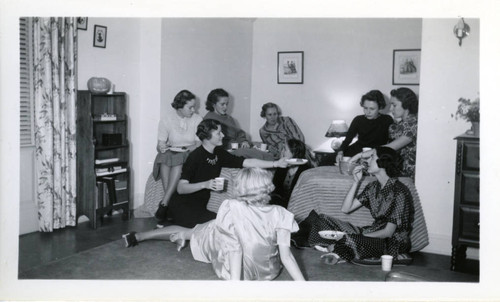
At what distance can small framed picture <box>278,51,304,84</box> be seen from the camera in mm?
7527

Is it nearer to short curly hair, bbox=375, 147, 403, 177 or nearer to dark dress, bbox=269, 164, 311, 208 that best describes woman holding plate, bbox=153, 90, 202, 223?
dark dress, bbox=269, 164, 311, 208

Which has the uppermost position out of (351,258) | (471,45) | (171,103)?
(471,45)

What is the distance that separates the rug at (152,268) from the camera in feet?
11.8

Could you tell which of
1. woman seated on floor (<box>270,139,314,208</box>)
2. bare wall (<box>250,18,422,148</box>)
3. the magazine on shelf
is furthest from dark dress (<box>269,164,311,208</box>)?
bare wall (<box>250,18,422,148</box>)

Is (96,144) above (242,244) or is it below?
above

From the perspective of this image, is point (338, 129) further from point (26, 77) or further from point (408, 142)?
point (26, 77)

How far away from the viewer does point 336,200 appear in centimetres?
436

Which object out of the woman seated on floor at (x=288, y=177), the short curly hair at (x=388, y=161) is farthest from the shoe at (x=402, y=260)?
the woman seated on floor at (x=288, y=177)

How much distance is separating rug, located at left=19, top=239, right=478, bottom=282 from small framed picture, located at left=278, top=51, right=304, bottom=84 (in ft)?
12.6

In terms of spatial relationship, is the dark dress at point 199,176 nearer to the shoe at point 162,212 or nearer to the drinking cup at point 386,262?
the shoe at point 162,212

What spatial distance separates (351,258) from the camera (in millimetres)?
3891

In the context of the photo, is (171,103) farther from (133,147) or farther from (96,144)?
(96,144)
